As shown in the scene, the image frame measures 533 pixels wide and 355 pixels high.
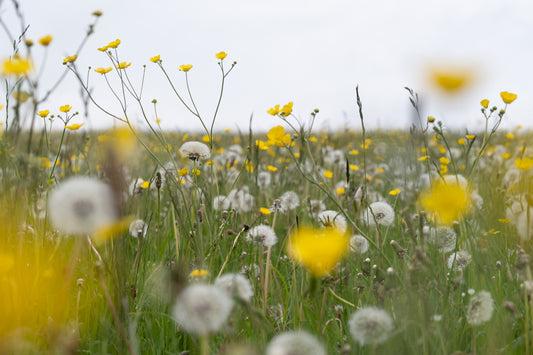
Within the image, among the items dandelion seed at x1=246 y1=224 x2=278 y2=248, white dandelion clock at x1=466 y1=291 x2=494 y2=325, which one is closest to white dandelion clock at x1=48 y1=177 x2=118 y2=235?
dandelion seed at x1=246 y1=224 x2=278 y2=248

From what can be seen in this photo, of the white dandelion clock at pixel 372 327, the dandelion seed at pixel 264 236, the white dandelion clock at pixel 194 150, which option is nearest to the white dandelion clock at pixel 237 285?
the white dandelion clock at pixel 372 327

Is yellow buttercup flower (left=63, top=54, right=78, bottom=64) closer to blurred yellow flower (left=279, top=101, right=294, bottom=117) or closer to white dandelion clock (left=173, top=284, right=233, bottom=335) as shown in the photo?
blurred yellow flower (left=279, top=101, right=294, bottom=117)

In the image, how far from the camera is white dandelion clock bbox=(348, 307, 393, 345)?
904 millimetres

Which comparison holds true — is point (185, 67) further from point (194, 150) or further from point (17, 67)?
point (17, 67)

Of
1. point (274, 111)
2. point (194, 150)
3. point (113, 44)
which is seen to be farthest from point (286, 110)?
point (113, 44)

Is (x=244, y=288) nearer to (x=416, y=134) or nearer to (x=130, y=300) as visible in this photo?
(x=130, y=300)

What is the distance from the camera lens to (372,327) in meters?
0.92

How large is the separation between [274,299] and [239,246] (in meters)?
0.49

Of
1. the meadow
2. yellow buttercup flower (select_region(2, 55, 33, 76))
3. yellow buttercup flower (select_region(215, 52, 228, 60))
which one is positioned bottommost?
the meadow

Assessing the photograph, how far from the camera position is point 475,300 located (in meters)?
1.09

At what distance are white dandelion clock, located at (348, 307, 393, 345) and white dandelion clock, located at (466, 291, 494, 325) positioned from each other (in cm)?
29

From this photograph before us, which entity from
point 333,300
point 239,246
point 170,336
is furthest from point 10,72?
point 333,300

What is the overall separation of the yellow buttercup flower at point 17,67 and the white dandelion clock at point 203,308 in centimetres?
114

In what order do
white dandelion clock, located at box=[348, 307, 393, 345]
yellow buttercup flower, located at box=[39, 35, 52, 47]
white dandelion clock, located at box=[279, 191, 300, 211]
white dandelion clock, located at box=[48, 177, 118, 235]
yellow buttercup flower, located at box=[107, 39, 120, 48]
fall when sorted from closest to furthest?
white dandelion clock, located at box=[348, 307, 393, 345]
white dandelion clock, located at box=[48, 177, 118, 235]
yellow buttercup flower, located at box=[39, 35, 52, 47]
yellow buttercup flower, located at box=[107, 39, 120, 48]
white dandelion clock, located at box=[279, 191, 300, 211]
